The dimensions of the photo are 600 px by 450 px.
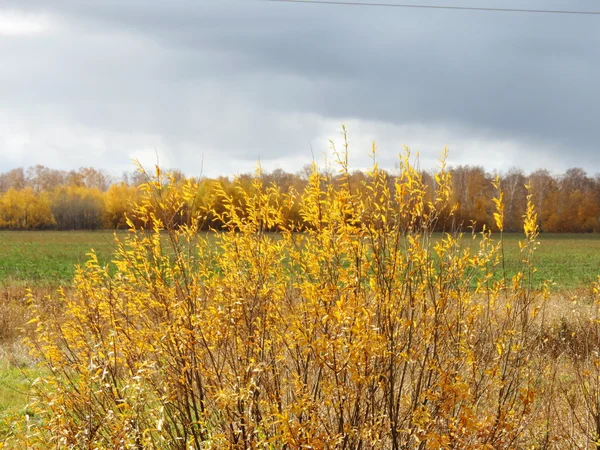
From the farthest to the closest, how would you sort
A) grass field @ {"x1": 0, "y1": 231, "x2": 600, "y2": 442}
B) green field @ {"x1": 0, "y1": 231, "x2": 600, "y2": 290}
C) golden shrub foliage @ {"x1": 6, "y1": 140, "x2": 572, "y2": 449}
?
green field @ {"x1": 0, "y1": 231, "x2": 600, "y2": 290} < grass field @ {"x1": 0, "y1": 231, "x2": 600, "y2": 442} < golden shrub foliage @ {"x1": 6, "y1": 140, "x2": 572, "y2": 449}

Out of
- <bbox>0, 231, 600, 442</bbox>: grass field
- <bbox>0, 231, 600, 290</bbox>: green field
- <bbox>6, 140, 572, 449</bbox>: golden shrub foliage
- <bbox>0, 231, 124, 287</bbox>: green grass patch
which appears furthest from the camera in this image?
<bbox>0, 231, 600, 290</bbox>: green field

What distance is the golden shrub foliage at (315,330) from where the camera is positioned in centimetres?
336

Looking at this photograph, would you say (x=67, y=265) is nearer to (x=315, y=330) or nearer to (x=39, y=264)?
(x=39, y=264)

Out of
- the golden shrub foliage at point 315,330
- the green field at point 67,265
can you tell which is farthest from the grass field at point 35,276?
the golden shrub foliage at point 315,330

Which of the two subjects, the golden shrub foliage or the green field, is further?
the green field

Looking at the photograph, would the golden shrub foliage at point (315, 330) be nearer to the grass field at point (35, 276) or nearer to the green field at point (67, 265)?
the grass field at point (35, 276)

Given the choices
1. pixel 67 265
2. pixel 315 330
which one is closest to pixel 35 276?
pixel 67 265

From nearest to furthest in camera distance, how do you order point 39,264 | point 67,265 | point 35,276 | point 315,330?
point 315,330 < point 35,276 < point 67,265 < point 39,264

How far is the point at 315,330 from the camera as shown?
3.49 meters

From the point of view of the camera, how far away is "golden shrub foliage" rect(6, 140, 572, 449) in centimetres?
336

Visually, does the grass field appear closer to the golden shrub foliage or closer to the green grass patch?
the green grass patch

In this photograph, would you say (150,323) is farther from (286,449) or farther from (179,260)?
(286,449)

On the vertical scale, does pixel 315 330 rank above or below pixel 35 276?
above

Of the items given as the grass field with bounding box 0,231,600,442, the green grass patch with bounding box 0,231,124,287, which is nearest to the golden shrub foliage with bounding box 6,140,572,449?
the grass field with bounding box 0,231,600,442
